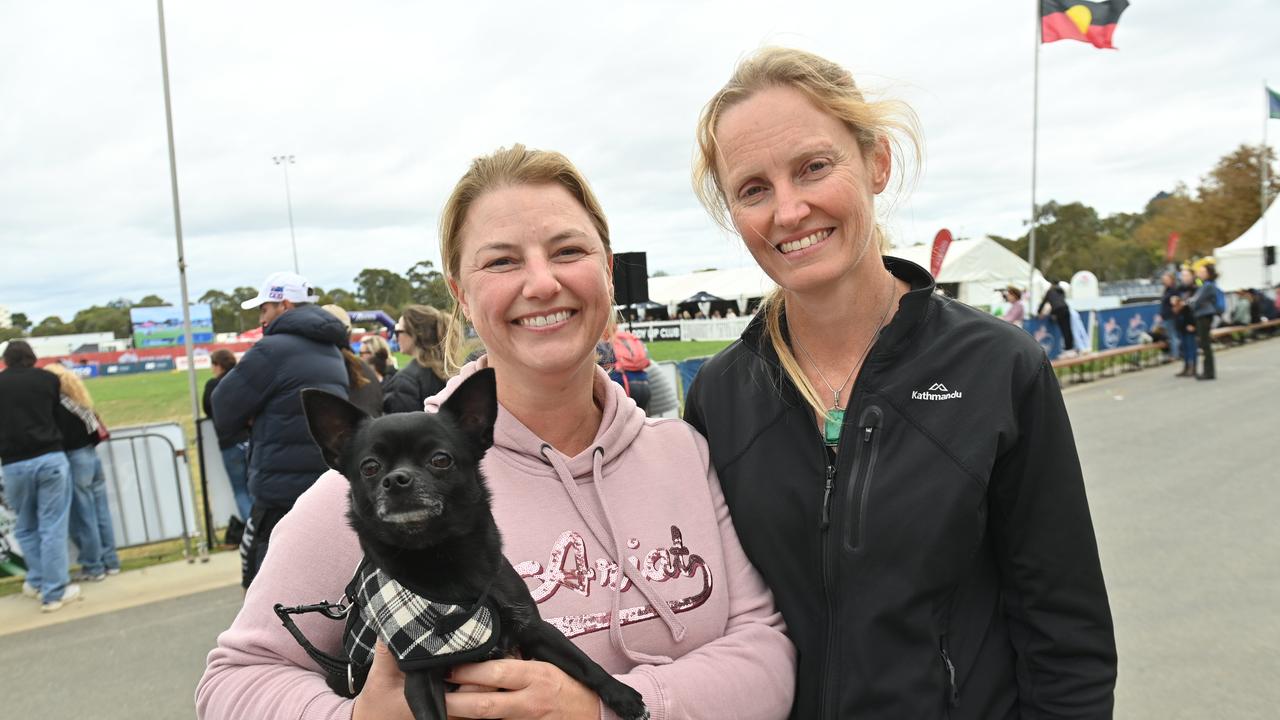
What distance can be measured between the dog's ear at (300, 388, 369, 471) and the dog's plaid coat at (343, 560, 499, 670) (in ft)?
0.96

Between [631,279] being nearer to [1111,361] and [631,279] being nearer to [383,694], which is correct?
[383,694]

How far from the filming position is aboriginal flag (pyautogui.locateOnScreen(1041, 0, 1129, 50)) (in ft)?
60.5

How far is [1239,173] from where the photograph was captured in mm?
49125

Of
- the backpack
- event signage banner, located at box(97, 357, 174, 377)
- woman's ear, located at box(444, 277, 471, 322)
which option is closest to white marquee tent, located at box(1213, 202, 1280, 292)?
the backpack

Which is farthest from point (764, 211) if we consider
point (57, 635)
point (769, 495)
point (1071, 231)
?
point (1071, 231)

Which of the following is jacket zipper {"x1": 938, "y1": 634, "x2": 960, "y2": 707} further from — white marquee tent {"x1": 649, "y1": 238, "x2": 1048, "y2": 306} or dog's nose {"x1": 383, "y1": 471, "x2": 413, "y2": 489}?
white marquee tent {"x1": 649, "y1": 238, "x2": 1048, "y2": 306}

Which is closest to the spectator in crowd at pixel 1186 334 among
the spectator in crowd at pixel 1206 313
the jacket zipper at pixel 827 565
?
the spectator in crowd at pixel 1206 313

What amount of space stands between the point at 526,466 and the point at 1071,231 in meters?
88.3

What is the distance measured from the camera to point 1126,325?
20.5 metres

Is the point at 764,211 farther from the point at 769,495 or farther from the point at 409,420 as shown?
the point at 409,420

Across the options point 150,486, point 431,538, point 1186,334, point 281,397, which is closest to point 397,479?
point 431,538

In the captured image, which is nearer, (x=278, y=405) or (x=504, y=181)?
(x=504, y=181)

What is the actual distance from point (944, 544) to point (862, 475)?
22 centimetres

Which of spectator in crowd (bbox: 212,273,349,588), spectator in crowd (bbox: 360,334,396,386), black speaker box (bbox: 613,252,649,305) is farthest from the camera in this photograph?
spectator in crowd (bbox: 360,334,396,386)
